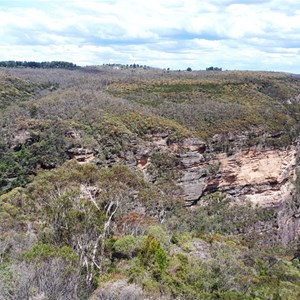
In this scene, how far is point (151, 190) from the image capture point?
32.6 m

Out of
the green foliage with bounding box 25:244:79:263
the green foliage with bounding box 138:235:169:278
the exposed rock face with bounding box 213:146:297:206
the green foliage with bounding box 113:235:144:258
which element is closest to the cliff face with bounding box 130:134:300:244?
the exposed rock face with bounding box 213:146:297:206

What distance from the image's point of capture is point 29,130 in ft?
162

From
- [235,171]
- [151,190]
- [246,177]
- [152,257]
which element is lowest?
[246,177]

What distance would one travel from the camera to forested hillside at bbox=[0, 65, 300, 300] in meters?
20.0

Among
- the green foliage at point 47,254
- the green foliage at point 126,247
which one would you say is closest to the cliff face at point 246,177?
the green foliage at point 126,247

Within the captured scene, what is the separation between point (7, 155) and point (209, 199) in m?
26.3

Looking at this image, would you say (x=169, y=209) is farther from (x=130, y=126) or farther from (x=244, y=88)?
(x=244, y=88)

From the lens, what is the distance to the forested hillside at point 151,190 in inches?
789

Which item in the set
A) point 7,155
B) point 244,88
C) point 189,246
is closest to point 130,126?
point 7,155

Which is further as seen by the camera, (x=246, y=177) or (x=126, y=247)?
(x=246, y=177)

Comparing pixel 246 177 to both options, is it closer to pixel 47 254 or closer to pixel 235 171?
pixel 235 171

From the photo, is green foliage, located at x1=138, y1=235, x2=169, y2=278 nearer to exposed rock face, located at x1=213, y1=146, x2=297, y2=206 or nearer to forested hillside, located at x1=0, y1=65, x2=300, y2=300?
forested hillside, located at x1=0, y1=65, x2=300, y2=300

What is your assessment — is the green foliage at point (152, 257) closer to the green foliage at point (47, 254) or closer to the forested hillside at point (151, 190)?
the forested hillside at point (151, 190)

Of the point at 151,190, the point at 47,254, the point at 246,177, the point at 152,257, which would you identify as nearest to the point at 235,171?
the point at 246,177
